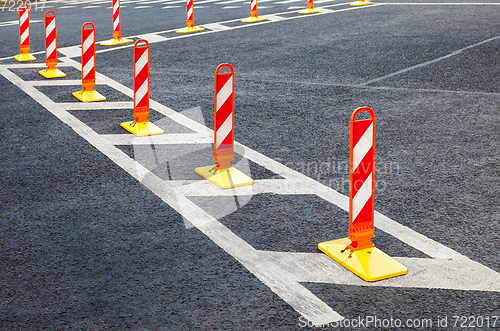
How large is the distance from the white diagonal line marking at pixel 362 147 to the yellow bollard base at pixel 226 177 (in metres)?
1.95

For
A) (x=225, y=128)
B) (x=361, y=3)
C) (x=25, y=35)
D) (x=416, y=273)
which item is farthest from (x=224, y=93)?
(x=361, y=3)

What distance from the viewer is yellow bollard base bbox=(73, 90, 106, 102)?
9.84 m

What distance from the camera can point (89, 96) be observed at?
9922mm

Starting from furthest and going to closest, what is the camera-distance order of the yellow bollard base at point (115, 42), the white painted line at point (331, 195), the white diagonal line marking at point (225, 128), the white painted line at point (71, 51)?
the yellow bollard base at point (115, 42), the white painted line at point (71, 51), the white diagonal line marking at point (225, 128), the white painted line at point (331, 195)

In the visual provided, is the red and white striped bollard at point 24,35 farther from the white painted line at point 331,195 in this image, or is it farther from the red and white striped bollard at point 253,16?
the red and white striped bollard at point 253,16

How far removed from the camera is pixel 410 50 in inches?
504

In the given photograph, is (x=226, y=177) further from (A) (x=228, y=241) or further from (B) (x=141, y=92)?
(B) (x=141, y=92)

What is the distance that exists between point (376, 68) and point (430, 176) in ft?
18.0

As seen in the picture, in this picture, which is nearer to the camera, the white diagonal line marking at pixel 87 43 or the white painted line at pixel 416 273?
the white painted line at pixel 416 273

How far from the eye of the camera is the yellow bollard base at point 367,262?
4.41m

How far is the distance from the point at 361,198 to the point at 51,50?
8824 millimetres

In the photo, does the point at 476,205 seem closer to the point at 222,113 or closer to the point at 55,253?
the point at 222,113

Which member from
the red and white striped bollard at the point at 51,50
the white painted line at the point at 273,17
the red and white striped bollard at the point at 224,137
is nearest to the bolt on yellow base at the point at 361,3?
the white painted line at the point at 273,17

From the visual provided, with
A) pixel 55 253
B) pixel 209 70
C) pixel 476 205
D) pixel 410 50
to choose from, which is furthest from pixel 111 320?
pixel 410 50
